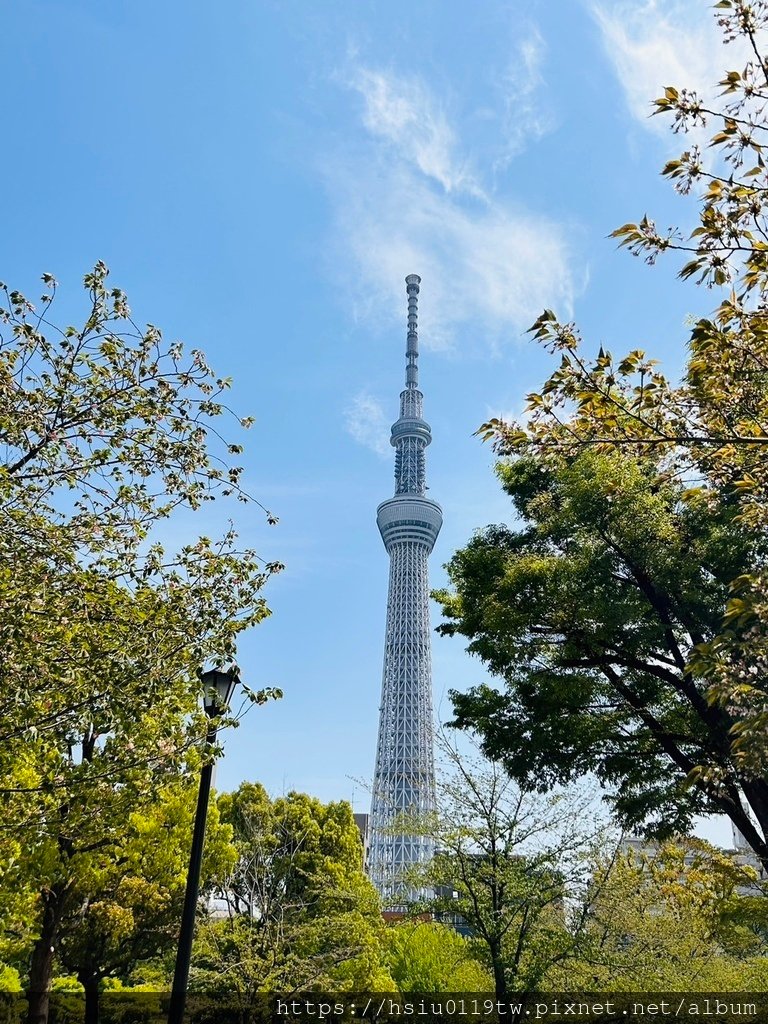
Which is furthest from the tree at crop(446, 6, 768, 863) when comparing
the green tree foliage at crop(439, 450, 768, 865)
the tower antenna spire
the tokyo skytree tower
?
the tower antenna spire

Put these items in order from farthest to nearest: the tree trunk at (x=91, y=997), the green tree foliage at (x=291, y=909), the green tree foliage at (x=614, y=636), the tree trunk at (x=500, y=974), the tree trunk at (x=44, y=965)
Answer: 1. the tree trunk at (x=91, y=997)
2. the green tree foliage at (x=291, y=909)
3. the tree trunk at (x=500, y=974)
4. the tree trunk at (x=44, y=965)
5. the green tree foliage at (x=614, y=636)

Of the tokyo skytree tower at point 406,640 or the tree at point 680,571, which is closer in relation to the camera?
the tree at point 680,571

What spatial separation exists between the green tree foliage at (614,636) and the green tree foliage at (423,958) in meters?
14.4

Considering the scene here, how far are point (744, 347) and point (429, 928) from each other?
29.9 metres

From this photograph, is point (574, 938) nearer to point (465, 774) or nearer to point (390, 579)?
point (465, 774)

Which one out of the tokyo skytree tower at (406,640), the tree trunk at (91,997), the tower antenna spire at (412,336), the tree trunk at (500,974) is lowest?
the tree trunk at (91,997)

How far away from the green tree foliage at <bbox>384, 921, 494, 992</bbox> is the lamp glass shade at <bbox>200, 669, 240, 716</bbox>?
19653 millimetres

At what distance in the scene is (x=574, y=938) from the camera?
44.3ft

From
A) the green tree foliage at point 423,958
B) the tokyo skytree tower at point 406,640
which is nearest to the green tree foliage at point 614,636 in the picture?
the green tree foliage at point 423,958

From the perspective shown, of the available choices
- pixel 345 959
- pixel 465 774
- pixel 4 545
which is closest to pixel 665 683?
pixel 465 774

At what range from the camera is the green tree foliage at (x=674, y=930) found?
1157 centimetres

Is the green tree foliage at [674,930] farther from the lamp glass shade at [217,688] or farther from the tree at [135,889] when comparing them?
the lamp glass shade at [217,688]

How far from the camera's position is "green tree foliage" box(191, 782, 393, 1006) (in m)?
17.0

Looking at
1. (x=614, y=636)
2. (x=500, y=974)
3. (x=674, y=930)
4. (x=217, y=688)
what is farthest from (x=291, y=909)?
(x=217, y=688)
